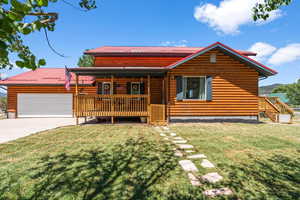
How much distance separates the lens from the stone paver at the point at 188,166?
2.73 meters

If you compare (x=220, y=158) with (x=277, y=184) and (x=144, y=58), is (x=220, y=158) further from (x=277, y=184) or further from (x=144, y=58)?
(x=144, y=58)

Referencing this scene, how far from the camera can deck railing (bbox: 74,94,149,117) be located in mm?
7664

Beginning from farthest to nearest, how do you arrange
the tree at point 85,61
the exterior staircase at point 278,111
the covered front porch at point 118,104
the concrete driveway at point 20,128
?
the tree at point 85,61
the exterior staircase at point 278,111
the covered front porch at point 118,104
the concrete driveway at point 20,128

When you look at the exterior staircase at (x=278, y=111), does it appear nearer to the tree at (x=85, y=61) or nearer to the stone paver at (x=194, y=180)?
the stone paver at (x=194, y=180)

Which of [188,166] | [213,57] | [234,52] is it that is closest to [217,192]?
[188,166]

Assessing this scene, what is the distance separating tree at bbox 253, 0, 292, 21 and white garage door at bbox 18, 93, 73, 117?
1316cm

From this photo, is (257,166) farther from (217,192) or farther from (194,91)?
(194,91)

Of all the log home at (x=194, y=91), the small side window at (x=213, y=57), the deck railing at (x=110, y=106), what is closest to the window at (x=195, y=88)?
the log home at (x=194, y=91)

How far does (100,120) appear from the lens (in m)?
8.91

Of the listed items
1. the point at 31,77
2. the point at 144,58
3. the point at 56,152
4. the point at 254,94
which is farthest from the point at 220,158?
the point at 31,77

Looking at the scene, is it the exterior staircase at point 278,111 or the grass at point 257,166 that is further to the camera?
the exterior staircase at point 278,111

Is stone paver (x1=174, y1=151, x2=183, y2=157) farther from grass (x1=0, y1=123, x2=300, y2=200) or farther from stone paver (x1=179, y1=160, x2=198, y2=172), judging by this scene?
stone paver (x1=179, y1=160, x2=198, y2=172)

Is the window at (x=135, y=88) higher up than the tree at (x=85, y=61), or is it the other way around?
the tree at (x=85, y=61)

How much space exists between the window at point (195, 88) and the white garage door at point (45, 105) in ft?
32.7
